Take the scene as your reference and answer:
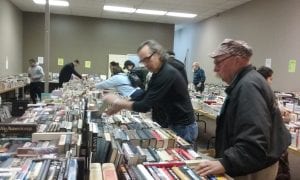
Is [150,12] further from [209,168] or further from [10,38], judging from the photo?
[209,168]

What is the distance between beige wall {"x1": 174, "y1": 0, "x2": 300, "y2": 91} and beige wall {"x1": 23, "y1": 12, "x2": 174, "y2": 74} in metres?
3.29

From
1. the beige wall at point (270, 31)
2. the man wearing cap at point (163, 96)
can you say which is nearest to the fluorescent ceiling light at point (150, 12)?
the beige wall at point (270, 31)

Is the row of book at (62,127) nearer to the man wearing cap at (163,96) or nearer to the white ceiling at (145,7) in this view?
the man wearing cap at (163,96)

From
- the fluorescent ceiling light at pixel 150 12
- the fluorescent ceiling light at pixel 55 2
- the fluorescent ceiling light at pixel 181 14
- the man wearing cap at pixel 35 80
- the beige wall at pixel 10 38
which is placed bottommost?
the man wearing cap at pixel 35 80

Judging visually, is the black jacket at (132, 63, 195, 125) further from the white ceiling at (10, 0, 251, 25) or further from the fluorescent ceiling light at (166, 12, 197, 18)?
the fluorescent ceiling light at (166, 12, 197, 18)

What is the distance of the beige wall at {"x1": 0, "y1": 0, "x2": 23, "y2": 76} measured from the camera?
913 cm

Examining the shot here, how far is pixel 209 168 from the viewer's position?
147cm

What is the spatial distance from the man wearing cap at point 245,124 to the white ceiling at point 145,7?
24.5 feet

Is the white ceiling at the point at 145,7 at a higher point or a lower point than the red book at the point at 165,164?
higher

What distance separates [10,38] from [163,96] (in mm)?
9017

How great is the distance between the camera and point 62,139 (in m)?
1.75

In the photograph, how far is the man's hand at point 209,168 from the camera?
57.4 inches

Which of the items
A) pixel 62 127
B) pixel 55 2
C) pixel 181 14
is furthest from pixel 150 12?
pixel 62 127

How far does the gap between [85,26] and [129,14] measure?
205 centimetres
